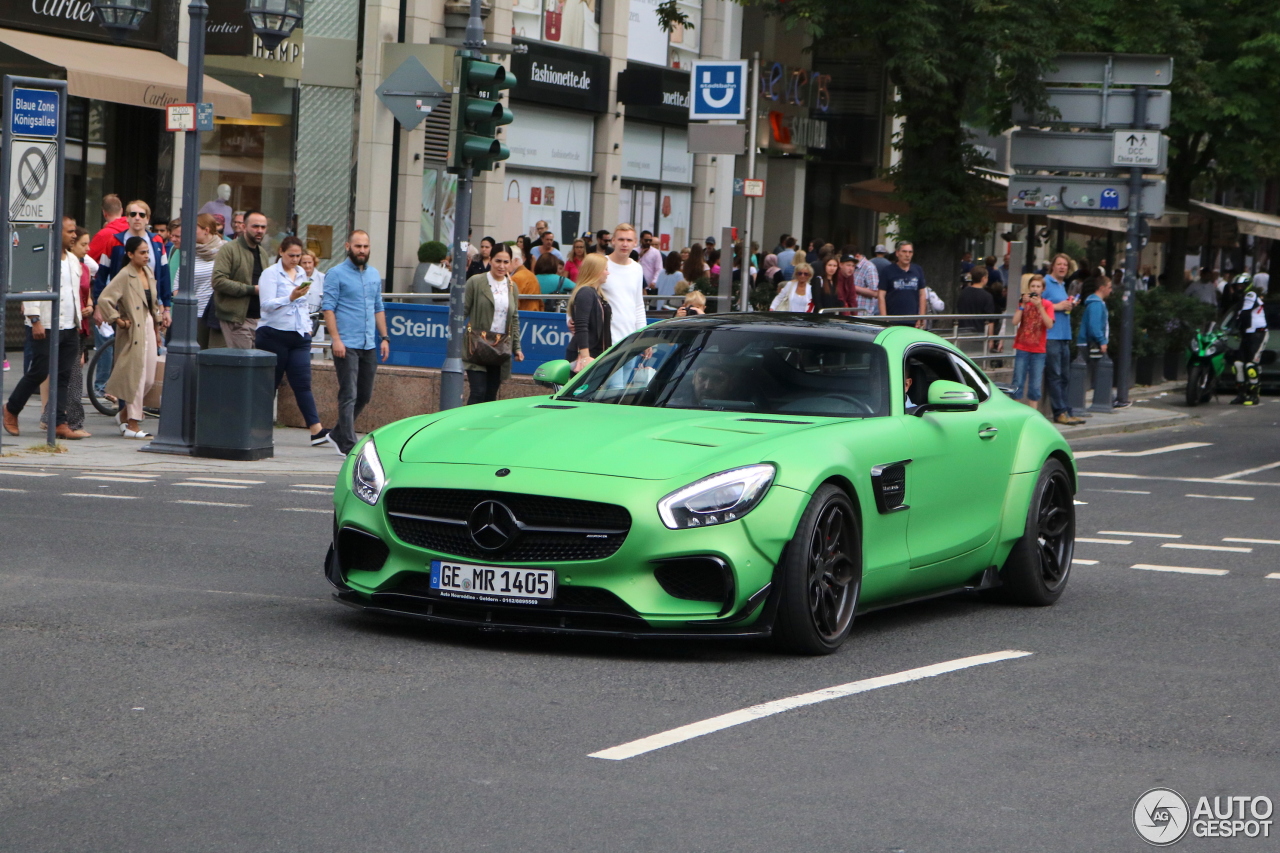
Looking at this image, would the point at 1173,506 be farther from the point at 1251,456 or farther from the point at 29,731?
the point at 29,731

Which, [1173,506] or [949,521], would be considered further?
[1173,506]

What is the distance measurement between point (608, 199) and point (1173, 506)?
830 inches

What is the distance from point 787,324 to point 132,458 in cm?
766

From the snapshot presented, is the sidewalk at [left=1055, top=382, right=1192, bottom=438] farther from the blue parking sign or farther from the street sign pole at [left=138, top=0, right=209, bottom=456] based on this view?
the street sign pole at [left=138, top=0, right=209, bottom=456]

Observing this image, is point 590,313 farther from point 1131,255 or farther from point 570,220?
point 570,220

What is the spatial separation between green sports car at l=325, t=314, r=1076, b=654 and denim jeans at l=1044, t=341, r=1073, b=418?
585 inches

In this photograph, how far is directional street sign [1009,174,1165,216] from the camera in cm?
2553

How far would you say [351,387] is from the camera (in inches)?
617

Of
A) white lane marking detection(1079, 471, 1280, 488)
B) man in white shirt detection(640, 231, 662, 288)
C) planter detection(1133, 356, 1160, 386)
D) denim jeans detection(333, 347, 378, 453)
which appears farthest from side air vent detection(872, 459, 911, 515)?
planter detection(1133, 356, 1160, 386)

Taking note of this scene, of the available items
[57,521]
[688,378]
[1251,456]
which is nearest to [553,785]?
[688,378]

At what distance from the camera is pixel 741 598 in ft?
23.6

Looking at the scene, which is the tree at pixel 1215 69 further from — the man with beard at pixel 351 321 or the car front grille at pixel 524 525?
the car front grille at pixel 524 525

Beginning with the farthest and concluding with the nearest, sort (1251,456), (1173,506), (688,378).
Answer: (1251,456) → (1173,506) → (688,378)

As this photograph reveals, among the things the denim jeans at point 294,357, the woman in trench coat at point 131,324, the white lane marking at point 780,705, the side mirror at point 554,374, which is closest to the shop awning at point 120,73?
the woman in trench coat at point 131,324
